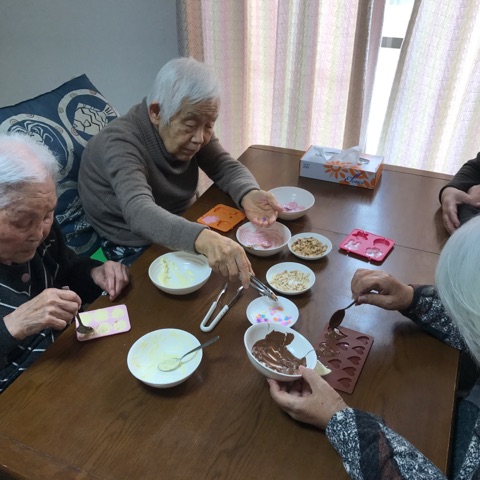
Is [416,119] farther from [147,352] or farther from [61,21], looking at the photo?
[61,21]

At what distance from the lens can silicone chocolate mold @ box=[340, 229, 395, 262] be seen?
133cm

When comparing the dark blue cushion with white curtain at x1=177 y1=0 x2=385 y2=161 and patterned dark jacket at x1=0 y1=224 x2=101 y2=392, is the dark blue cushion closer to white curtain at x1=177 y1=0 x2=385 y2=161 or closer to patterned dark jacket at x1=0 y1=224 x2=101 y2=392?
patterned dark jacket at x1=0 y1=224 x2=101 y2=392

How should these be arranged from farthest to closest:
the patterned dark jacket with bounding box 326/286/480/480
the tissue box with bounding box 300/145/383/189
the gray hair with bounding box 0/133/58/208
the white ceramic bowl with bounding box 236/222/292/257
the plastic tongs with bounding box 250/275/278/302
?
the tissue box with bounding box 300/145/383/189 < the white ceramic bowl with bounding box 236/222/292/257 < the plastic tongs with bounding box 250/275/278/302 < the gray hair with bounding box 0/133/58/208 < the patterned dark jacket with bounding box 326/286/480/480

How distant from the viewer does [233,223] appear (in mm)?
1509

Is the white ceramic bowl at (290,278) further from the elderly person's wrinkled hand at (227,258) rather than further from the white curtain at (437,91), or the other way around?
the white curtain at (437,91)

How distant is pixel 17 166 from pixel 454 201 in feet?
4.36

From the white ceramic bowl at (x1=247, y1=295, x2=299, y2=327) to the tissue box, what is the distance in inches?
27.7

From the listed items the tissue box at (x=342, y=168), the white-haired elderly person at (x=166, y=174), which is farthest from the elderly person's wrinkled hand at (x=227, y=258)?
the tissue box at (x=342, y=168)

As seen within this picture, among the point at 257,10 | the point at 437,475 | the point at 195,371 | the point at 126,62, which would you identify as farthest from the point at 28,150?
the point at 126,62

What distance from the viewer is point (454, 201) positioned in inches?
58.9

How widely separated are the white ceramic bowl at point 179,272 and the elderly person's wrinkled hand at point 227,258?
63 mm

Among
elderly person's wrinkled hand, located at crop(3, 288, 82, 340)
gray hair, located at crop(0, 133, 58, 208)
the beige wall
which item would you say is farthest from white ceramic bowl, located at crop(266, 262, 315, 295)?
the beige wall

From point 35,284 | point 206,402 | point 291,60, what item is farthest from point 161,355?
point 291,60

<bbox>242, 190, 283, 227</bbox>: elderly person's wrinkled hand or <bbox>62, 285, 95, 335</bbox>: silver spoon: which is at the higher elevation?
<bbox>242, 190, 283, 227</bbox>: elderly person's wrinkled hand
